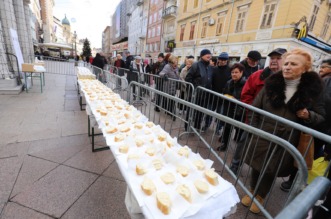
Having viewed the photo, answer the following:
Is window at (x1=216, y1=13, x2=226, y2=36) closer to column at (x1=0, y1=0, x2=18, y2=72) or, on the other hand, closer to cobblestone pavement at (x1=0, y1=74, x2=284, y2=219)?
cobblestone pavement at (x1=0, y1=74, x2=284, y2=219)

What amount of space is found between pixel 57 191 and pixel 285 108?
2927 millimetres

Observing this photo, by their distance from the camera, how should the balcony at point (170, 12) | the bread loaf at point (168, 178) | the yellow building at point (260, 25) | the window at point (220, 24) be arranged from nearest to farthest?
the bread loaf at point (168, 178)
the yellow building at point (260, 25)
the window at point (220, 24)
the balcony at point (170, 12)

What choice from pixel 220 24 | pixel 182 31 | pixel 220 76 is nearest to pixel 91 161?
pixel 220 76

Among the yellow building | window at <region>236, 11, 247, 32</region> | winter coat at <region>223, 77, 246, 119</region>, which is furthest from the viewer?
window at <region>236, 11, 247, 32</region>

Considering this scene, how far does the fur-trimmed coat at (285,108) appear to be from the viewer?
1685 mm

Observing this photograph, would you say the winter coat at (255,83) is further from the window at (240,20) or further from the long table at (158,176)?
the window at (240,20)

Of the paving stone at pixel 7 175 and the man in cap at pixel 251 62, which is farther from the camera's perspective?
the man in cap at pixel 251 62

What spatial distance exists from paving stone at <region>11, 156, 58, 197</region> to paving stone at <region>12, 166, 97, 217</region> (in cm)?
9

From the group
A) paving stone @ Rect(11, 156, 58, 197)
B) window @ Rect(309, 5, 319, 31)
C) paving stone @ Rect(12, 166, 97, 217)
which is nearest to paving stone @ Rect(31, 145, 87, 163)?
paving stone @ Rect(11, 156, 58, 197)

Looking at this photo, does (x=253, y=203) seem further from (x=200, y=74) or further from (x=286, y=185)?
(x=200, y=74)

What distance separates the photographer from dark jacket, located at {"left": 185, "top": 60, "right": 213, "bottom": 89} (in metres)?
→ 3.96

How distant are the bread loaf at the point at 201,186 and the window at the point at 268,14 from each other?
570 inches

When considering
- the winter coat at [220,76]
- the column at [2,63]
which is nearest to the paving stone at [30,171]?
the winter coat at [220,76]

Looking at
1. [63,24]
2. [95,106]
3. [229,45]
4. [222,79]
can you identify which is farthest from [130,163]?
[63,24]
